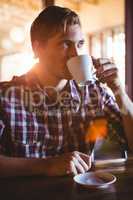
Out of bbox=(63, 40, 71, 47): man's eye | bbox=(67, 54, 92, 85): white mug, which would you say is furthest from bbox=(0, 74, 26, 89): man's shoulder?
bbox=(67, 54, 92, 85): white mug

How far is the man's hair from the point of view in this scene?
1.26m

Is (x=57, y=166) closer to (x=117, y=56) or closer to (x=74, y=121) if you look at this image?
(x=74, y=121)

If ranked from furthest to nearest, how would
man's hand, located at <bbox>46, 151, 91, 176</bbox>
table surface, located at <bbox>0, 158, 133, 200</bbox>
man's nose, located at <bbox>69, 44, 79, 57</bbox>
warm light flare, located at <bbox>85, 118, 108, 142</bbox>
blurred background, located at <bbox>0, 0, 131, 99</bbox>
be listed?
blurred background, located at <bbox>0, 0, 131, 99</bbox> → warm light flare, located at <bbox>85, 118, 108, 142</bbox> → man's nose, located at <bbox>69, 44, 79, 57</bbox> → man's hand, located at <bbox>46, 151, 91, 176</bbox> → table surface, located at <bbox>0, 158, 133, 200</bbox>

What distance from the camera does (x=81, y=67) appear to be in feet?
3.38

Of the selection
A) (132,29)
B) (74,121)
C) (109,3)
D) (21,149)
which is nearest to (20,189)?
(21,149)

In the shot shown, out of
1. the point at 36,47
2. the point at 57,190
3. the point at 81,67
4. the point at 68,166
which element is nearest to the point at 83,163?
the point at 68,166

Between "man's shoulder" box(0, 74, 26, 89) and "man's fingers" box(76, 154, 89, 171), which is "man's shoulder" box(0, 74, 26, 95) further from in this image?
"man's fingers" box(76, 154, 89, 171)

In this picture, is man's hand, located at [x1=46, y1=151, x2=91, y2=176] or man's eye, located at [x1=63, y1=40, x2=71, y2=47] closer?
man's hand, located at [x1=46, y1=151, x2=91, y2=176]

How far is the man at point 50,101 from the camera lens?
1.25 m

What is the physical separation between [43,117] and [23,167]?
314 millimetres

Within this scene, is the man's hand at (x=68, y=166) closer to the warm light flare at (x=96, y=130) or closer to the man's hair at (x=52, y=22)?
the warm light flare at (x=96, y=130)

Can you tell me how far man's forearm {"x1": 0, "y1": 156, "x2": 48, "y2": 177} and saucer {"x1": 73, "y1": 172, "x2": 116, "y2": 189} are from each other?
127 millimetres

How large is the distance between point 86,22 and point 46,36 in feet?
8.28

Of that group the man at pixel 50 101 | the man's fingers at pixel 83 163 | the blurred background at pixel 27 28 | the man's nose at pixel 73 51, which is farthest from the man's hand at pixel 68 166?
the blurred background at pixel 27 28
